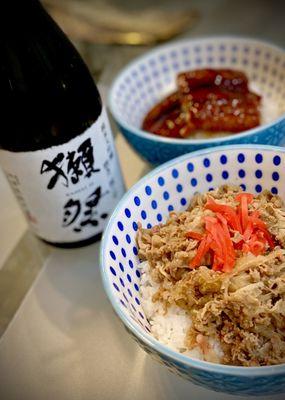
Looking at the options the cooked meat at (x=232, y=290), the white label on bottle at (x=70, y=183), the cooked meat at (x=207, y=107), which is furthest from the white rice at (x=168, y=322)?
the cooked meat at (x=207, y=107)

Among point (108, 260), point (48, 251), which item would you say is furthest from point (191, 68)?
point (108, 260)

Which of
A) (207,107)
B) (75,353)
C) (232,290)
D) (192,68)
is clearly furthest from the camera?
(192,68)

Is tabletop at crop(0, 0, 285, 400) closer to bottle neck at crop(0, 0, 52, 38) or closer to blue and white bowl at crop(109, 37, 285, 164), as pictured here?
blue and white bowl at crop(109, 37, 285, 164)

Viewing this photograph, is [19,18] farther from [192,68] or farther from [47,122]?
[192,68]

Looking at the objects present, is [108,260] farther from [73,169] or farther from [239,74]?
[239,74]

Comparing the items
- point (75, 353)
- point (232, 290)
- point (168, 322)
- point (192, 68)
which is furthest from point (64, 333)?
point (192, 68)

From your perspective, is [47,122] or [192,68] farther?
[192,68]

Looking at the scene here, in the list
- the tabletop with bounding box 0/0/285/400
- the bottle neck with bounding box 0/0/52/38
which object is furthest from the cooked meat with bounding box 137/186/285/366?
the bottle neck with bounding box 0/0/52/38
